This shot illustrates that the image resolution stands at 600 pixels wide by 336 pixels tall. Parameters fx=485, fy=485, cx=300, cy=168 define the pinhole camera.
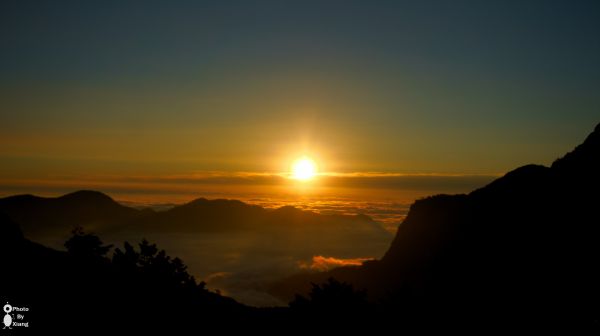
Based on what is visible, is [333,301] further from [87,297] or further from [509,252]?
[509,252]

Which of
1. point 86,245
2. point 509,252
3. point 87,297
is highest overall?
point 87,297

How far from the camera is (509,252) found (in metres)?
118

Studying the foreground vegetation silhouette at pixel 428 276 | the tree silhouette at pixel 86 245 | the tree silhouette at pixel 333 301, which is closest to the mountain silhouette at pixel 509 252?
the foreground vegetation silhouette at pixel 428 276

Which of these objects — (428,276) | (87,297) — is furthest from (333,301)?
(428,276)

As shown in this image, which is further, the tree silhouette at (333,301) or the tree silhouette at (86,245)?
the tree silhouette at (86,245)

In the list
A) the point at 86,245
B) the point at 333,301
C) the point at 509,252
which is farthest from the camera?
the point at 509,252

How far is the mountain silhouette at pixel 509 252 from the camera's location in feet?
233

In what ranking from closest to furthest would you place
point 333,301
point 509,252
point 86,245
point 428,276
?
point 333,301 → point 86,245 → point 509,252 → point 428,276

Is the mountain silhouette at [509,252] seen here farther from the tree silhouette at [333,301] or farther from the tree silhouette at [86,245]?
the tree silhouette at [86,245]

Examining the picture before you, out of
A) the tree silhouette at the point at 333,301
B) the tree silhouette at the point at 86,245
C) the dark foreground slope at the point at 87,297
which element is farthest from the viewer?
the tree silhouette at the point at 86,245

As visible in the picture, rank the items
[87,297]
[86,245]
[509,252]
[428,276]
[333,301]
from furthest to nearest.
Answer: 1. [428,276]
2. [509,252]
3. [86,245]
4. [333,301]
5. [87,297]

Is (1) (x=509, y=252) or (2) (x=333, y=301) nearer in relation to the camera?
(2) (x=333, y=301)

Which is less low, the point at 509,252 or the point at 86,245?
the point at 86,245

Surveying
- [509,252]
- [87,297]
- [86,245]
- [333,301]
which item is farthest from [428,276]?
[87,297]
